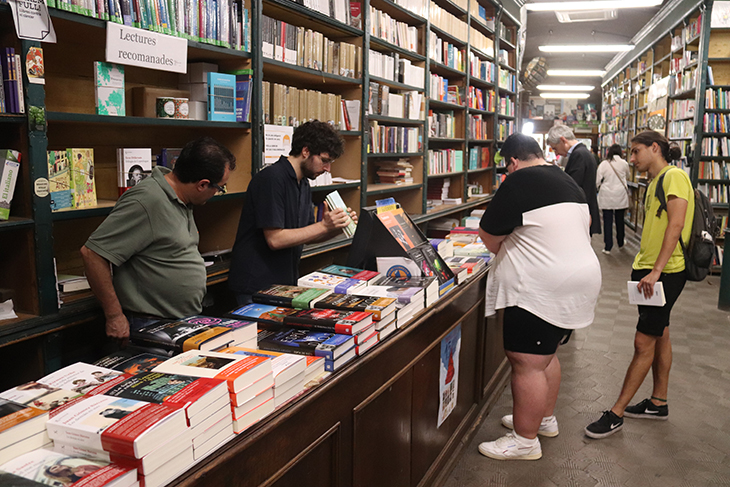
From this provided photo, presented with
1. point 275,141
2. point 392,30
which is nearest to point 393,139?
point 392,30

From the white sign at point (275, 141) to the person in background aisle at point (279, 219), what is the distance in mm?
485

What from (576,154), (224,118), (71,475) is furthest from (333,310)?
(576,154)

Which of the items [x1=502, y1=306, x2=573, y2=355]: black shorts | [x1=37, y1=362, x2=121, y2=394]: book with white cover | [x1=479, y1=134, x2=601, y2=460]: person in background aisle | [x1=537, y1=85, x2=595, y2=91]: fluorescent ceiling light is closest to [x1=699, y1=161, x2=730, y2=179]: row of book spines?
[x1=479, y1=134, x2=601, y2=460]: person in background aisle

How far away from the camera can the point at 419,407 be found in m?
2.54

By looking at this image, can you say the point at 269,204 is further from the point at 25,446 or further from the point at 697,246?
the point at 697,246

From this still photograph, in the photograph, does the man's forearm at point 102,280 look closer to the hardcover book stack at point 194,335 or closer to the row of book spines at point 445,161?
the hardcover book stack at point 194,335

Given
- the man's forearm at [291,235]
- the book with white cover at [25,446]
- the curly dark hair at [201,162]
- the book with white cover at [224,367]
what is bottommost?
the book with white cover at [25,446]

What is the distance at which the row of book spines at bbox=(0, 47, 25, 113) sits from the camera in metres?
2.00

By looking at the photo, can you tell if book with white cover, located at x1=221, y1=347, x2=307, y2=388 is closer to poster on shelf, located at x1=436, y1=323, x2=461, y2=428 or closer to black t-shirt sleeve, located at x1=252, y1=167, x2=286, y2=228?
black t-shirt sleeve, located at x1=252, y1=167, x2=286, y2=228

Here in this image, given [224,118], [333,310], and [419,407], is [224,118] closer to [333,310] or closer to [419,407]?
[333,310]

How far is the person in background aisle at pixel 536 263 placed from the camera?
8.93ft

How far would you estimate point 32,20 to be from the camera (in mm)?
2014

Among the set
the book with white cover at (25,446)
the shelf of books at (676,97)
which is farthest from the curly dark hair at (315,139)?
the shelf of books at (676,97)

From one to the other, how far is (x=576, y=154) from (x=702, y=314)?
2.15m
